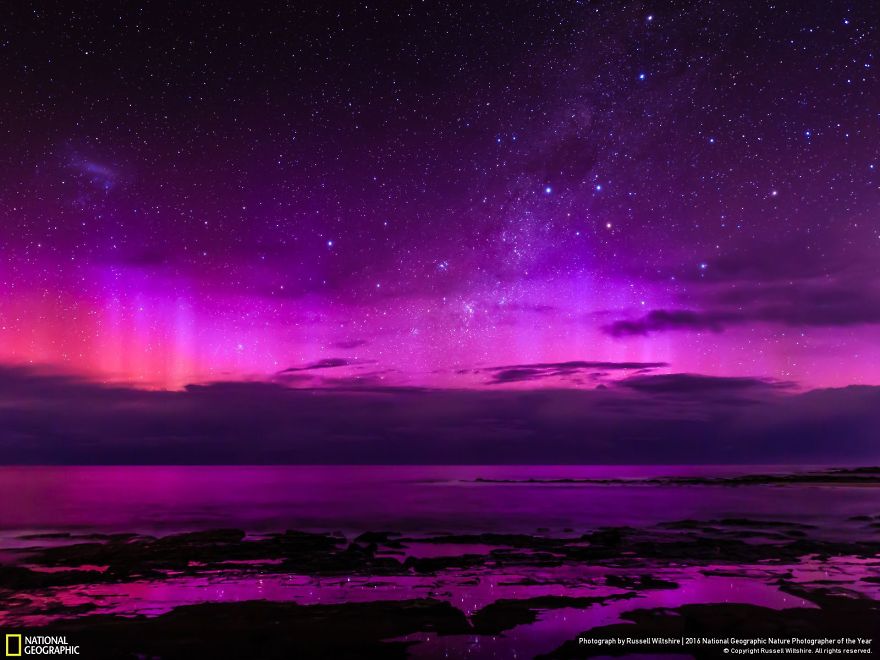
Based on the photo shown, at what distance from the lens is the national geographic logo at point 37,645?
1145cm

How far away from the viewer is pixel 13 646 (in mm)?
11773

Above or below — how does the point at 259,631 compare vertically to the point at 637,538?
above

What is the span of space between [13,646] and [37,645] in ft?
1.83

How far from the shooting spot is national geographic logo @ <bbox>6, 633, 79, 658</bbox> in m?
11.4

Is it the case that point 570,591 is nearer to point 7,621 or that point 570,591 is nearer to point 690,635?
point 690,635

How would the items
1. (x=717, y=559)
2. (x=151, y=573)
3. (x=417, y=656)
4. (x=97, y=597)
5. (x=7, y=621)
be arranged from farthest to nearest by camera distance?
1. (x=717, y=559)
2. (x=151, y=573)
3. (x=97, y=597)
4. (x=7, y=621)
5. (x=417, y=656)

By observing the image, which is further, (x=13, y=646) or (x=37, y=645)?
(x=13, y=646)

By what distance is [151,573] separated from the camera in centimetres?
1894

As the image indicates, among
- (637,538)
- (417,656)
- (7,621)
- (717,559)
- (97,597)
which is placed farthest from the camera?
(637,538)

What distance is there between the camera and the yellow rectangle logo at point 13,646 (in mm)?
11484

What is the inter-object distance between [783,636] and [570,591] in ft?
17.8

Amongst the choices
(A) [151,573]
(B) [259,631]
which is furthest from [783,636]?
(A) [151,573]

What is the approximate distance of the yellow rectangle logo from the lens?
11484mm

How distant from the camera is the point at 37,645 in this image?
459 inches
